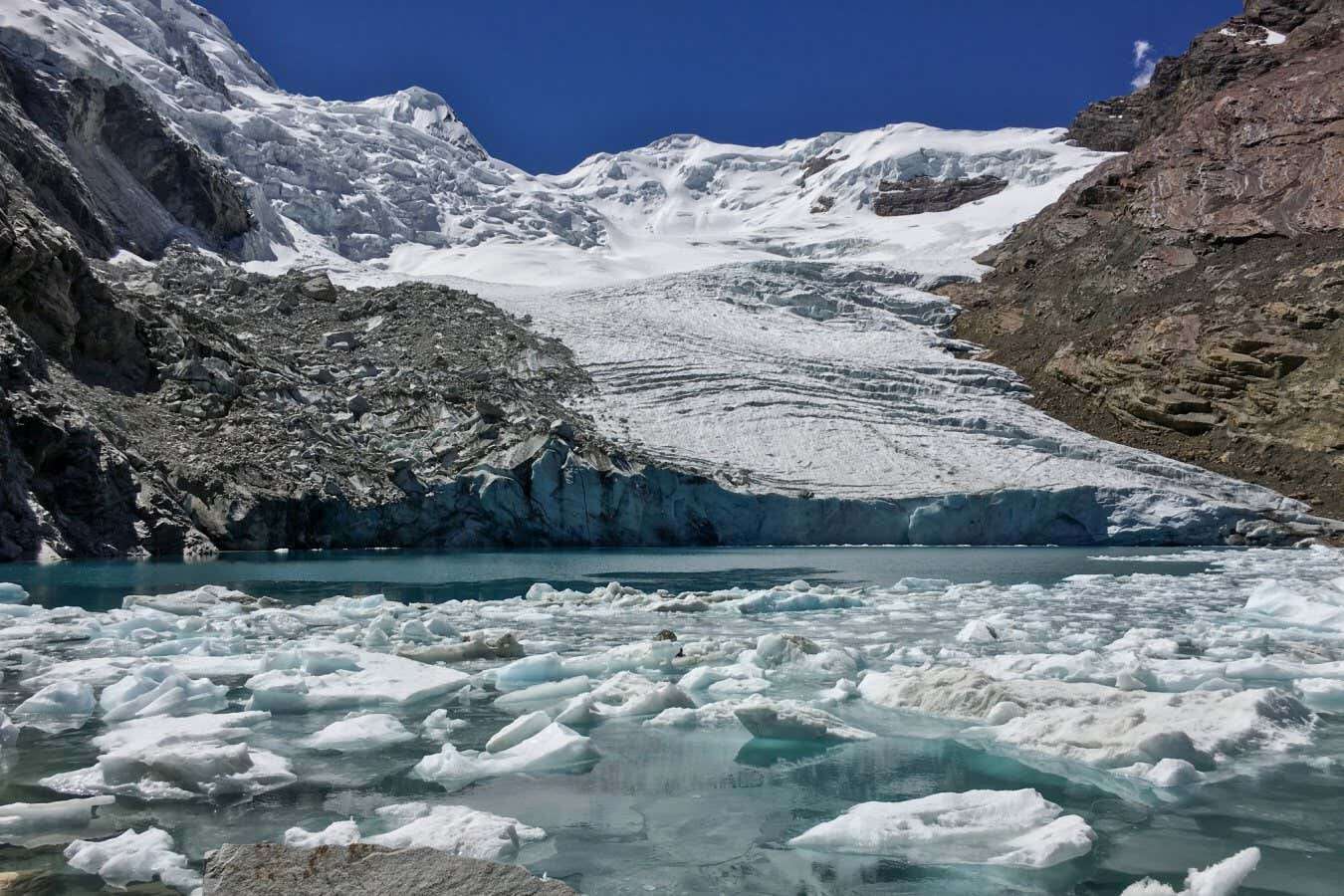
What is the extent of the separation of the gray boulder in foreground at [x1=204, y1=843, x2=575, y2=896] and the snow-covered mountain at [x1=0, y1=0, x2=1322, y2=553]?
2321 cm

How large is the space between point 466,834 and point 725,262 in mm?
60994

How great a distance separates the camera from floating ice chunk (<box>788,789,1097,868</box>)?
284 centimetres

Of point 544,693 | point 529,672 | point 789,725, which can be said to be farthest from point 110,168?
point 789,725

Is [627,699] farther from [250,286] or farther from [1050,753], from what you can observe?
[250,286]

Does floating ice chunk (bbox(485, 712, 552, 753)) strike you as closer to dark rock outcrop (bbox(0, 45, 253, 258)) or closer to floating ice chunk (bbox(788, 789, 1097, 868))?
floating ice chunk (bbox(788, 789, 1097, 868))

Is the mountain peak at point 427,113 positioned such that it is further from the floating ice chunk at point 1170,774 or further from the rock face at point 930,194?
the floating ice chunk at point 1170,774

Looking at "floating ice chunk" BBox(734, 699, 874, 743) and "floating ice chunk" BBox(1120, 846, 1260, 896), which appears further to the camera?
"floating ice chunk" BBox(734, 699, 874, 743)

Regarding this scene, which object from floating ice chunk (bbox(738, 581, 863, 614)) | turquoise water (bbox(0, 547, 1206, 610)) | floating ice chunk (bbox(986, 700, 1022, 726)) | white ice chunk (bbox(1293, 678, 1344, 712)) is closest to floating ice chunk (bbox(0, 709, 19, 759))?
floating ice chunk (bbox(986, 700, 1022, 726))

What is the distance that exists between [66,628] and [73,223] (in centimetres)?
3417

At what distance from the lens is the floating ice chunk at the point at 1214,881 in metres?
2.50

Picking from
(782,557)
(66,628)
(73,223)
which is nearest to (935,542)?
(782,557)

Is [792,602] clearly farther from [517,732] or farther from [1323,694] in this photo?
[517,732]

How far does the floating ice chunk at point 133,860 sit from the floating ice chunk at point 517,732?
1.47m

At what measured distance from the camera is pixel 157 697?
4.83 m
